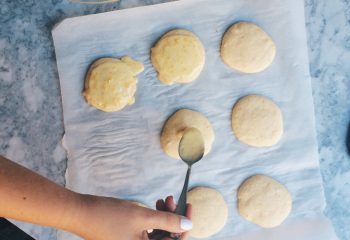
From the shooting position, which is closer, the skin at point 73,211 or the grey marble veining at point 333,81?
the skin at point 73,211

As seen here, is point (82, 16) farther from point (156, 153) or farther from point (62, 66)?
point (156, 153)

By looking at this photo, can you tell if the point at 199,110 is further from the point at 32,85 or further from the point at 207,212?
the point at 32,85

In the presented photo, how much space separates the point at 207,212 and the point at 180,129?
0.74 feet

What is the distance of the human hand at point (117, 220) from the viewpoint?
854 millimetres

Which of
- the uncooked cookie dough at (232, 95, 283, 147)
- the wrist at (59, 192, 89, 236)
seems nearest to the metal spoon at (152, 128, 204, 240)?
the uncooked cookie dough at (232, 95, 283, 147)

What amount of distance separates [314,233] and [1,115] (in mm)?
882

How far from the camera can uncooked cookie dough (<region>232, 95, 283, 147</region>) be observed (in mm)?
1088

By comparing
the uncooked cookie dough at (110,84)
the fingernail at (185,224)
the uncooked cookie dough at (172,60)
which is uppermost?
the uncooked cookie dough at (172,60)

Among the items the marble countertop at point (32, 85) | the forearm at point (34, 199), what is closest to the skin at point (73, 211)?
the forearm at point (34, 199)

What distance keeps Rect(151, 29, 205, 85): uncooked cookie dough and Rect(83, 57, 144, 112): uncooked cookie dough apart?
77 mm

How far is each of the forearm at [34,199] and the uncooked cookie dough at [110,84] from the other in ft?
0.98

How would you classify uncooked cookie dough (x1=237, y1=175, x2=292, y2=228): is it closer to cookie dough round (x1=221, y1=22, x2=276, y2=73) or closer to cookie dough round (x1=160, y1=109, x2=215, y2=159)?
cookie dough round (x1=160, y1=109, x2=215, y2=159)

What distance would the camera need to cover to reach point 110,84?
1.08m

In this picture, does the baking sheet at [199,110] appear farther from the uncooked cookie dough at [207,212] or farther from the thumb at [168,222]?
the thumb at [168,222]
